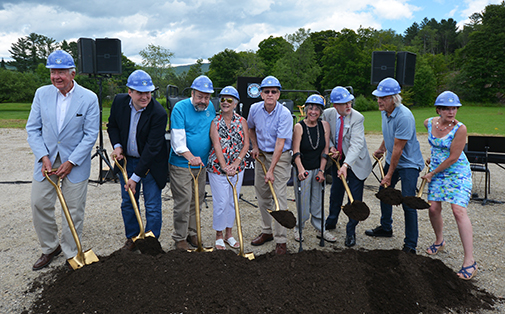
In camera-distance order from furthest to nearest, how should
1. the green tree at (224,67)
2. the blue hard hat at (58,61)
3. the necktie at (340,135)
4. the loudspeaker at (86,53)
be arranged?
the green tree at (224,67), the loudspeaker at (86,53), the necktie at (340,135), the blue hard hat at (58,61)

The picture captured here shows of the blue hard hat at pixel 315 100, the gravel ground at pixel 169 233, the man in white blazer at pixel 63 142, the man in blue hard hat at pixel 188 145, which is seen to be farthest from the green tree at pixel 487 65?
the man in white blazer at pixel 63 142

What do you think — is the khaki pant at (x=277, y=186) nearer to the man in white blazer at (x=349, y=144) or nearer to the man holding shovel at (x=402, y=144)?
the man in white blazer at (x=349, y=144)

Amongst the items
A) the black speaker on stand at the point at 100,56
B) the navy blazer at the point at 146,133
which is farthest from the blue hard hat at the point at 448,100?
the black speaker on stand at the point at 100,56

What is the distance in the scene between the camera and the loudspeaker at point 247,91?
810 centimetres

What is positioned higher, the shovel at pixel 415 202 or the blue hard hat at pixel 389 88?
the blue hard hat at pixel 389 88

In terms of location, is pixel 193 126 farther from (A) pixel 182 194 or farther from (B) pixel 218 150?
(A) pixel 182 194

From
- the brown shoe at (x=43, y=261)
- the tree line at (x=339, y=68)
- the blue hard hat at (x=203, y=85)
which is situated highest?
the tree line at (x=339, y=68)

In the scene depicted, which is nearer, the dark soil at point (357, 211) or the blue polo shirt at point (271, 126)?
the dark soil at point (357, 211)

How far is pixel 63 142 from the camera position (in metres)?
3.40

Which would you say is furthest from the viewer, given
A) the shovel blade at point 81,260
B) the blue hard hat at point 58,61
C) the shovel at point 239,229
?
the shovel at point 239,229

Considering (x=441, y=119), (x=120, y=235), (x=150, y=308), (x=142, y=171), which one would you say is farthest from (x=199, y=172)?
(x=441, y=119)

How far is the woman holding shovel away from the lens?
12.7ft

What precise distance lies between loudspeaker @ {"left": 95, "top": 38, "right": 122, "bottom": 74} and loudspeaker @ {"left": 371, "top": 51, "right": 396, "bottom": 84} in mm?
5386

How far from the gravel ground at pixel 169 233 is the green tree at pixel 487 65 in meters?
38.9
